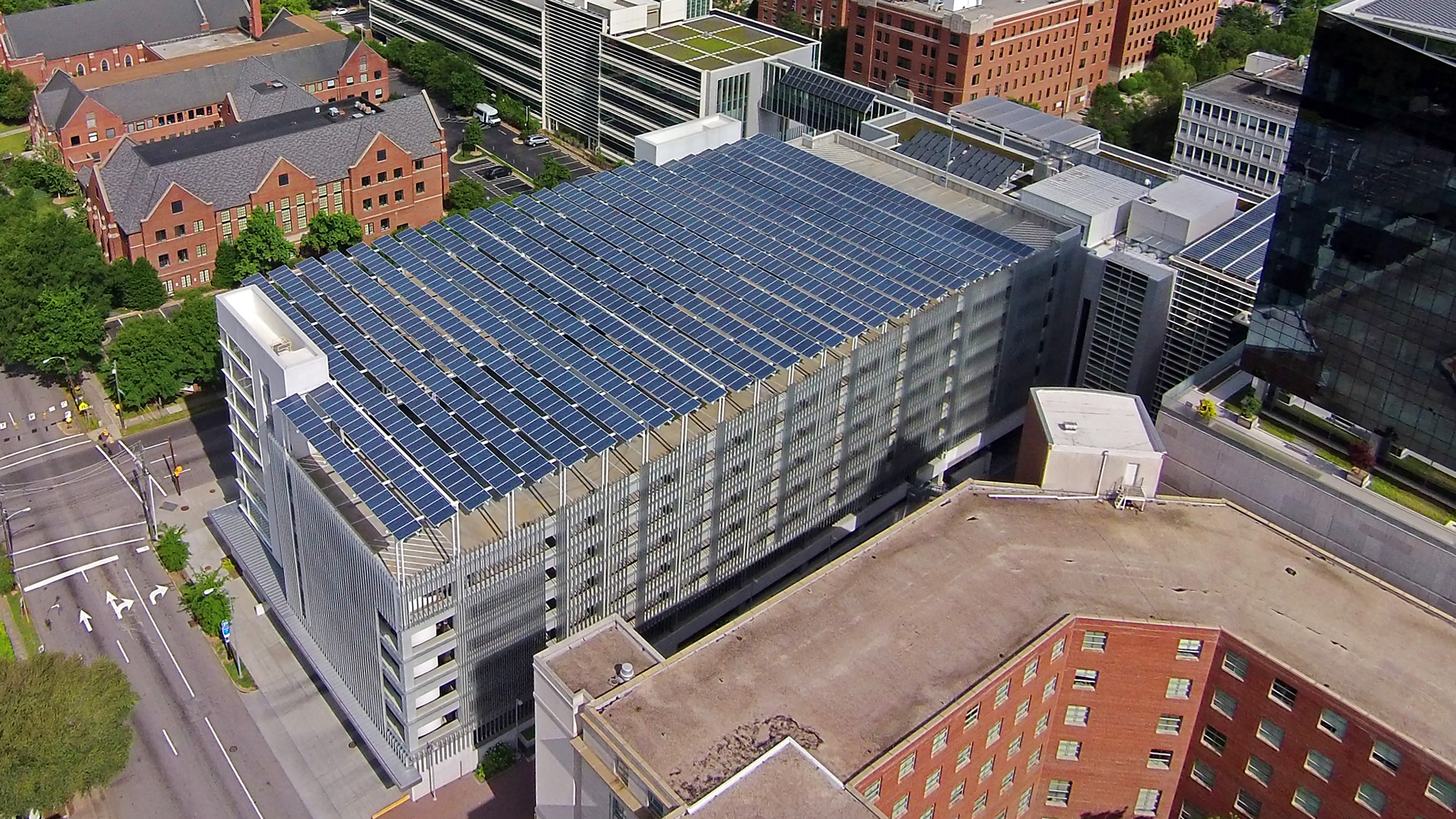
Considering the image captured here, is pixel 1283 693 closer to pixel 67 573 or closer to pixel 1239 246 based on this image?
pixel 1239 246

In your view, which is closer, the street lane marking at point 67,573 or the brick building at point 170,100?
the street lane marking at point 67,573

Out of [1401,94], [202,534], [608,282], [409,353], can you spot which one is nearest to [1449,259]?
[1401,94]

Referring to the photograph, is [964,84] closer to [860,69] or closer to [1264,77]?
[860,69]

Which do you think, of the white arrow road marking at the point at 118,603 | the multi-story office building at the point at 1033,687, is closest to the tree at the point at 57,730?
the white arrow road marking at the point at 118,603

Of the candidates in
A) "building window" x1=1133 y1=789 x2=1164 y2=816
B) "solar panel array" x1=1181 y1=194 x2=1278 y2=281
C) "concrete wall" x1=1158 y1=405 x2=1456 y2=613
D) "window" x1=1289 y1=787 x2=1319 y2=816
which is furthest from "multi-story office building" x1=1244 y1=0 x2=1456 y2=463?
"building window" x1=1133 y1=789 x2=1164 y2=816

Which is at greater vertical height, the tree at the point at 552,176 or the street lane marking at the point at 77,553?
the tree at the point at 552,176

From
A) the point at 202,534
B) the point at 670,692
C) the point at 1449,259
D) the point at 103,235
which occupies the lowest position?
the point at 202,534

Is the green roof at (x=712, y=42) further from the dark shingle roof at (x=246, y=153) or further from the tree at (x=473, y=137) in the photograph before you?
the dark shingle roof at (x=246, y=153)

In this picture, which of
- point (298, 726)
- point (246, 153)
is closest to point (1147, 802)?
point (298, 726)
